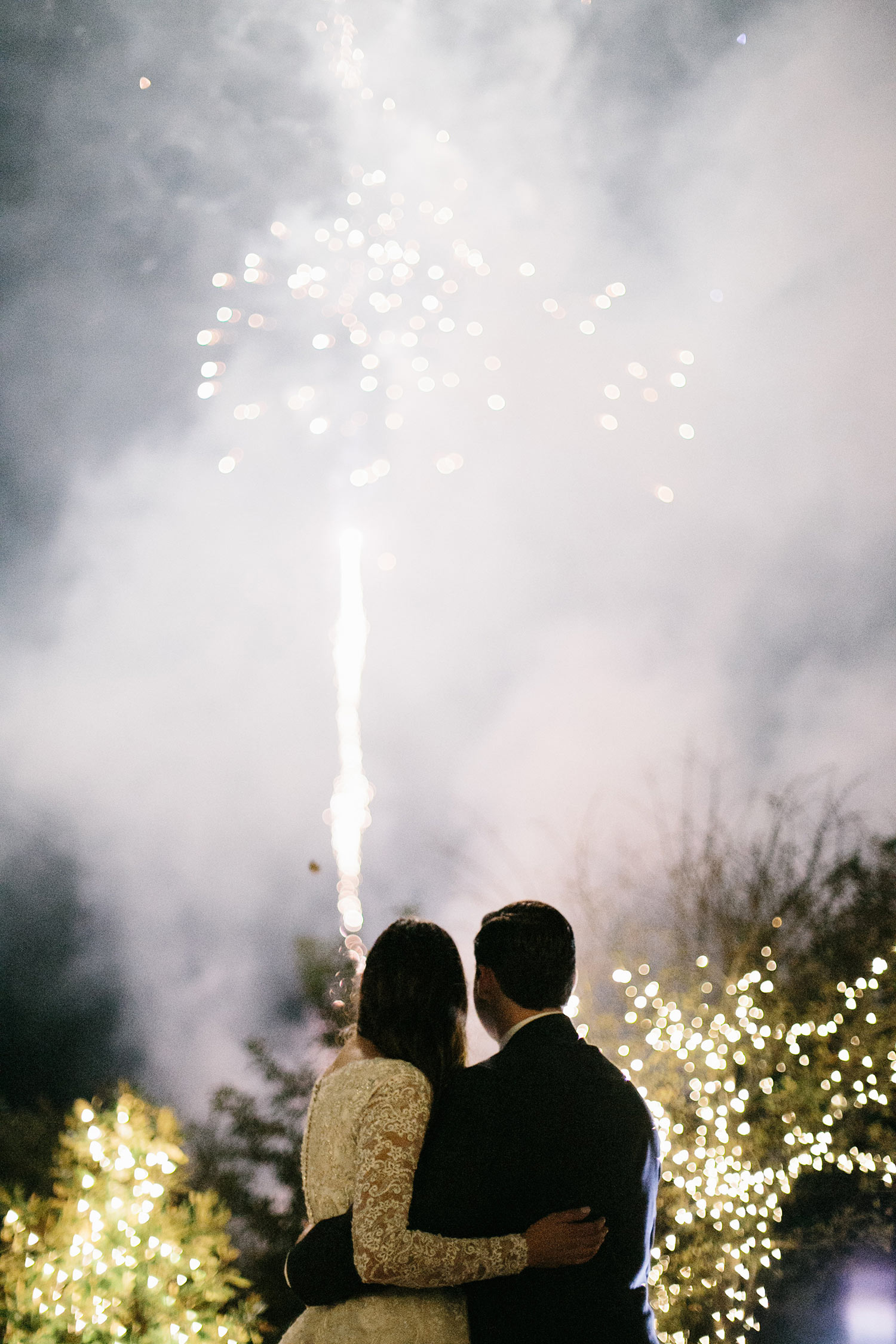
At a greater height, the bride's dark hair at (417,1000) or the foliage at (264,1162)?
the foliage at (264,1162)

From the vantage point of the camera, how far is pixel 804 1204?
10.8m

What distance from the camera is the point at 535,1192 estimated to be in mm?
1730

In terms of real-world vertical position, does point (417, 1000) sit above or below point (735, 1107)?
below

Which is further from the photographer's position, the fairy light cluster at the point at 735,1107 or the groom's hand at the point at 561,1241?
the fairy light cluster at the point at 735,1107

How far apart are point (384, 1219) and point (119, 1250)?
399 centimetres

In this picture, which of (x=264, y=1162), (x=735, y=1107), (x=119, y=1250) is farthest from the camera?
(x=264, y=1162)

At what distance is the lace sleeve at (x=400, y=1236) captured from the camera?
1592 mm

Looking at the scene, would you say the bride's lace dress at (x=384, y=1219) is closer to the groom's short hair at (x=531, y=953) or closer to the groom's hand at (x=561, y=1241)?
the groom's hand at (x=561, y=1241)

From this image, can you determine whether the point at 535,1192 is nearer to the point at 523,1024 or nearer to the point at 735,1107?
the point at 523,1024

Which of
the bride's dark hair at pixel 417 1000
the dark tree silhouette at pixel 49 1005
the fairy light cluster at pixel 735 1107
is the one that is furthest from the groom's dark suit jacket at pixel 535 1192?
the dark tree silhouette at pixel 49 1005

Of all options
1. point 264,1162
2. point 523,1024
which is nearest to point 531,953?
point 523,1024

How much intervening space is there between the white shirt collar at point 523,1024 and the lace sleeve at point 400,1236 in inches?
12.1

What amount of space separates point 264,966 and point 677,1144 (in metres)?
30.7

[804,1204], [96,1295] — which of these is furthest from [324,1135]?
[804,1204]
